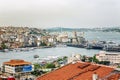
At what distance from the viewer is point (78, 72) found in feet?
28.4

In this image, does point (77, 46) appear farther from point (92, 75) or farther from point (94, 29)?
point (94, 29)

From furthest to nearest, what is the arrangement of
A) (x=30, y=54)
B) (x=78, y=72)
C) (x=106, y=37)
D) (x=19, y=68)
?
(x=106, y=37), (x=30, y=54), (x=19, y=68), (x=78, y=72)

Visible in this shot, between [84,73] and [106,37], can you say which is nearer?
[84,73]

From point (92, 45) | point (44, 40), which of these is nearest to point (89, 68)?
point (92, 45)

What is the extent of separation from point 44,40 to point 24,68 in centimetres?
6295

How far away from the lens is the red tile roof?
27.0ft

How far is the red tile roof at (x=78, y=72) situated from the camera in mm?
8227

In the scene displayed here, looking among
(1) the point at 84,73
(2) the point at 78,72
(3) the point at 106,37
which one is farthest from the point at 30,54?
(3) the point at 106,37

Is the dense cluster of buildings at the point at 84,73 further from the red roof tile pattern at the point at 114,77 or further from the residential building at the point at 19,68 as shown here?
the residential building at the point at 19,68

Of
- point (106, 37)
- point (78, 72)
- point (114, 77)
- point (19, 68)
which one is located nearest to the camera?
point (114, 77)

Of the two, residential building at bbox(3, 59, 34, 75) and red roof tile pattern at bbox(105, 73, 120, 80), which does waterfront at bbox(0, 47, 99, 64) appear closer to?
residential building at bbox(3, 59, 34, 75)

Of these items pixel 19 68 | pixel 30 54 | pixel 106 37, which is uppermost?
pixel 19 68

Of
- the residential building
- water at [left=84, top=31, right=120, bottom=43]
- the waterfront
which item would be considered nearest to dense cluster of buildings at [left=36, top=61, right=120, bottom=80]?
the residential building

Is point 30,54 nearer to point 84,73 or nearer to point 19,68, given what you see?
point 19,68
